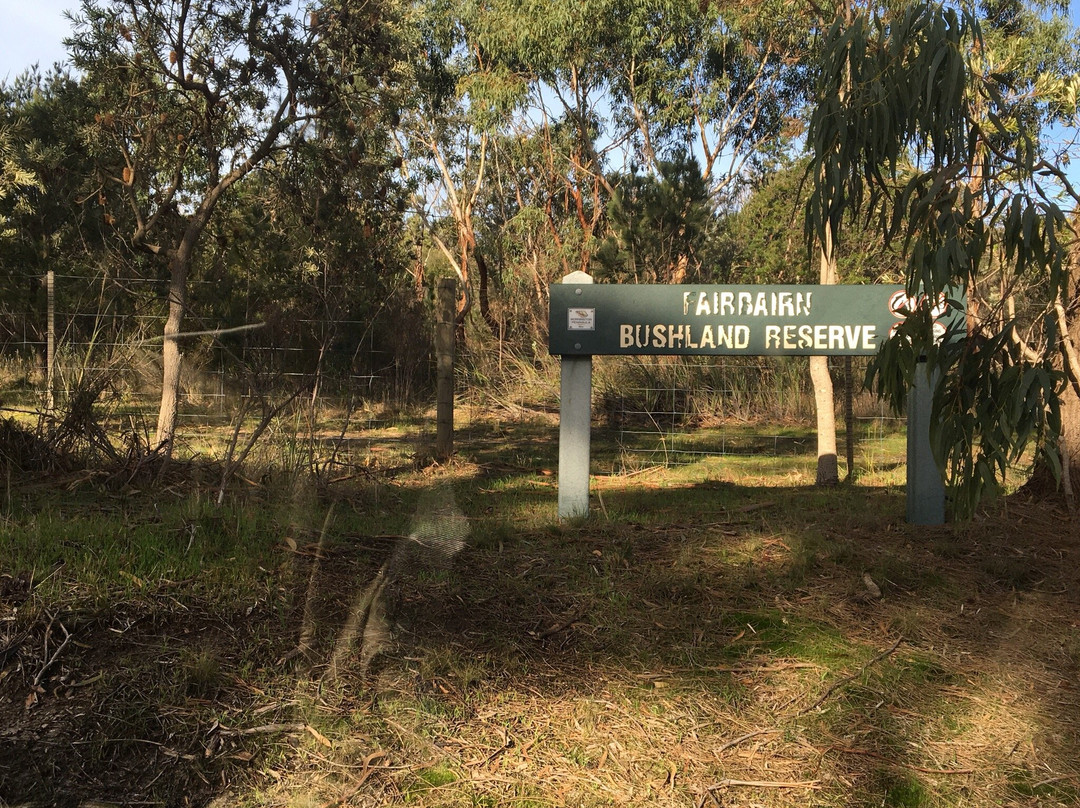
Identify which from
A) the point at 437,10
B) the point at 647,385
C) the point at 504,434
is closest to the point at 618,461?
the point at 504,434

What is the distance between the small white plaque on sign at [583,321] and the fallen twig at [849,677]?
2.88 m

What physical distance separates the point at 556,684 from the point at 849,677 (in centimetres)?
124

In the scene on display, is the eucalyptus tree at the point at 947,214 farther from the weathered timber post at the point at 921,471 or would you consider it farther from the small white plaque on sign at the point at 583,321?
the small white plaque on sign at the point at 583,321

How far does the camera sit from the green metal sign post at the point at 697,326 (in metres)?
6.47

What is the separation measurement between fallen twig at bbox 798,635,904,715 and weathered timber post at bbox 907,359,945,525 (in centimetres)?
204

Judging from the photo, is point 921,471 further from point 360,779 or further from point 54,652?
point 54,652

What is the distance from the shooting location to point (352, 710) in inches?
143

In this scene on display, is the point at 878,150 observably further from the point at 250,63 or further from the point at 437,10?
the point at 437,10

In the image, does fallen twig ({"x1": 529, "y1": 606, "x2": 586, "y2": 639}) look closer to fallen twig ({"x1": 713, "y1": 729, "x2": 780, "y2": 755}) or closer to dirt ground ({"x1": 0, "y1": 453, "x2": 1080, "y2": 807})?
dirt ground ({"x1": 0, "y1": 453, "x2": 1080, "y2": 807})

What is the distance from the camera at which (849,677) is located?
410cm

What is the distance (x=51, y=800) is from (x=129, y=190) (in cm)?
842

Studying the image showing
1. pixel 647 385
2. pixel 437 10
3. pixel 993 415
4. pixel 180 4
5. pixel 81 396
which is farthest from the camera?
pixel 437 10

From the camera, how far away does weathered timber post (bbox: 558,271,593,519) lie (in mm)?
6434

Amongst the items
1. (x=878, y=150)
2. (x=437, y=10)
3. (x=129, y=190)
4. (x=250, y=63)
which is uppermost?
(x=437, y=10)
